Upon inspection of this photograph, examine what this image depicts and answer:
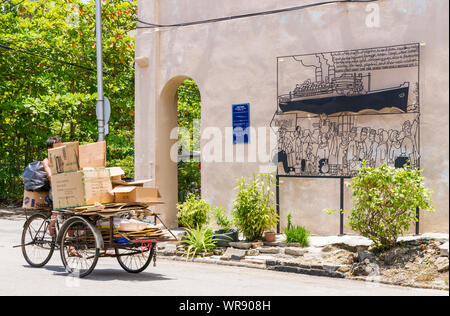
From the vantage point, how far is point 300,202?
13.0 metres

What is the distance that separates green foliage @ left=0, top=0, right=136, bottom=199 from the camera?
827 inches

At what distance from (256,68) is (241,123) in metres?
1.33

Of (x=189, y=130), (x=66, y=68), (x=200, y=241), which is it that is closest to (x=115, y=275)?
(x=200, y=241)

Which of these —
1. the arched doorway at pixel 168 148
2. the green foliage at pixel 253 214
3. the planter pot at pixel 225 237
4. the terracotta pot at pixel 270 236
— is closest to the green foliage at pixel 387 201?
the terracotta pot at pixel 270 236

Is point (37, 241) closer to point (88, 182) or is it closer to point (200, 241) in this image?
point (88, 182)

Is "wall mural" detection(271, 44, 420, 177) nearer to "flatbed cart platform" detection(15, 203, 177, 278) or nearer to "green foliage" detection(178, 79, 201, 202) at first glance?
"flatbed cart platform" detection(15, 203, 177, 278)

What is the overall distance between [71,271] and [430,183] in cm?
697

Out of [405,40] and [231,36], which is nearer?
[405,40]

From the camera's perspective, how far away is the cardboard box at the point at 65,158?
8.88m

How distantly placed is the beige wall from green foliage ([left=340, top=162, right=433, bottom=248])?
5.75 ft

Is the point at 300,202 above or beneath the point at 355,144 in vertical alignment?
beneath

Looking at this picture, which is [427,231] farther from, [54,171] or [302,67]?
[54,171]

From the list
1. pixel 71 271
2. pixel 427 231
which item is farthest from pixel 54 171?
pixel 427 231
